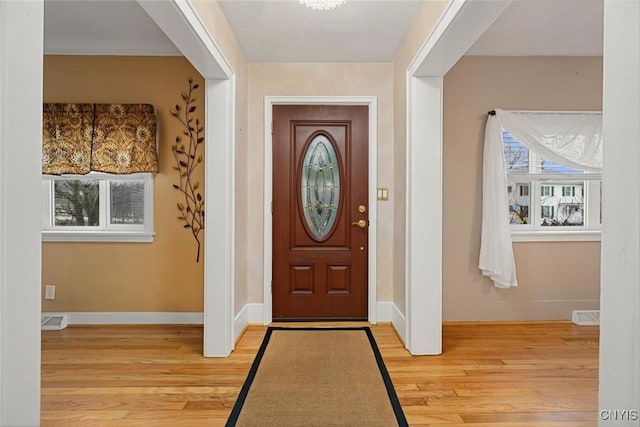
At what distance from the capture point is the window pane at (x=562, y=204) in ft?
12.7

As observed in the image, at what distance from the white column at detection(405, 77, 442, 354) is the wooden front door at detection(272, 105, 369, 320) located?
923 mm

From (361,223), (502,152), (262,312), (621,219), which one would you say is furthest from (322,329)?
(621,219)

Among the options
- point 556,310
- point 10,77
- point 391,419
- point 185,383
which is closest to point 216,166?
point 185,383

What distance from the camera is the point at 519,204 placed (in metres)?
3.85

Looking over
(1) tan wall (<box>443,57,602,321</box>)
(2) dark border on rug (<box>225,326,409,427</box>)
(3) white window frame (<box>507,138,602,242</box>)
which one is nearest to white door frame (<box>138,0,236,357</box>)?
(2) dark border on rug (<box>225,326,409,427</box>)

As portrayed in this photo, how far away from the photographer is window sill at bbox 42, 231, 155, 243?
12.1 ft

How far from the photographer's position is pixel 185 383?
2.50 metres

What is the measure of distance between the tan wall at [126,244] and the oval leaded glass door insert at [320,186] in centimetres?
98

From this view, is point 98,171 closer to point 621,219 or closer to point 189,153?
point 189,153

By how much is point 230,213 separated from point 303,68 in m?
1.62

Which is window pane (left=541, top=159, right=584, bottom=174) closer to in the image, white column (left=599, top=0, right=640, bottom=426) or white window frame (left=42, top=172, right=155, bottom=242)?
white column (left=599, top=0, right=640, bottom=426)

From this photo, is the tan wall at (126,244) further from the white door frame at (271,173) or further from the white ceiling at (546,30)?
the white ceiling at (546,30)

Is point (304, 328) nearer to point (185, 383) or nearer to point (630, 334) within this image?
point (185, 383)

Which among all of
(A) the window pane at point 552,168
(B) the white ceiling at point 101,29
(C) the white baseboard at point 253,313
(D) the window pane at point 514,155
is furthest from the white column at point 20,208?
(A) the window pane at point 552,168
